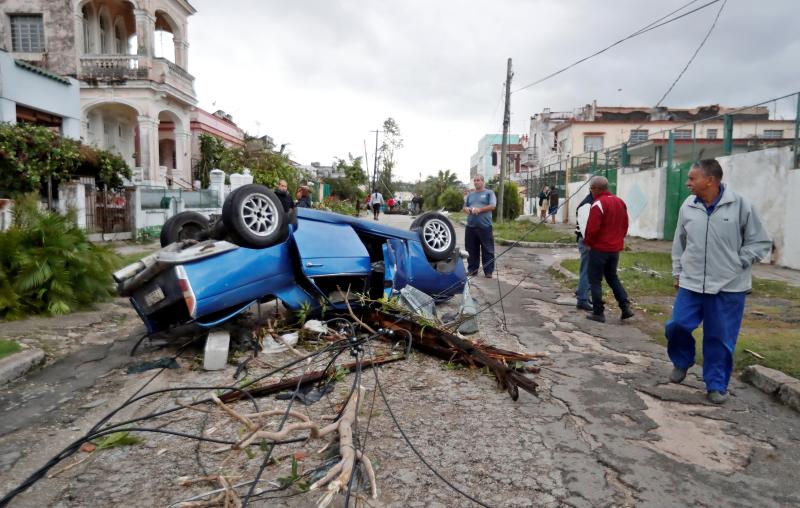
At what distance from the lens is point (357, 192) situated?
139ft

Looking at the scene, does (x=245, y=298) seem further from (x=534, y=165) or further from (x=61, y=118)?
(x=534, y=165)

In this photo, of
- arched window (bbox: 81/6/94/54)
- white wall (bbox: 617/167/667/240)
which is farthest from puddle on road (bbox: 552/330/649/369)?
arched window (bbox: 81/6/94/54)

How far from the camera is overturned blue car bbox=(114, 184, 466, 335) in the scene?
471cm

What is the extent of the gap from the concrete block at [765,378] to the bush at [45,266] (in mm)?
6960

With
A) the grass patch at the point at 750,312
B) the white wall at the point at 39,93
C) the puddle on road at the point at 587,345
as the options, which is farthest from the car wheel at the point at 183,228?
the white wall at the point at 39,93

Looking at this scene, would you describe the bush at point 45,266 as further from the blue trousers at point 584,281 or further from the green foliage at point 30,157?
the blue trousers at point 584,281

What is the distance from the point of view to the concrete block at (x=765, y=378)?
4.04 metres

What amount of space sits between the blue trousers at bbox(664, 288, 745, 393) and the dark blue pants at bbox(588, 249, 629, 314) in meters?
2.21

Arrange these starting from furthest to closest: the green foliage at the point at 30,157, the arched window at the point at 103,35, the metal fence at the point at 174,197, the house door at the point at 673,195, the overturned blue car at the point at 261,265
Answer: the arched window at the point at 103,35, the house door at the point at 673,195, the metal fence at the point at 174,197, the green foliage at the point at 30,157, the overturned blue car at the point at 261,265

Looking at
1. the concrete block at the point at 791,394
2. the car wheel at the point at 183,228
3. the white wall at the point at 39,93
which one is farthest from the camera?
the white wall at the point at 39,93

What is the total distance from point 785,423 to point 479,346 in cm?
213

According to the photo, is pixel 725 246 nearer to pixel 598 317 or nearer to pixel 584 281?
pixel 598 317

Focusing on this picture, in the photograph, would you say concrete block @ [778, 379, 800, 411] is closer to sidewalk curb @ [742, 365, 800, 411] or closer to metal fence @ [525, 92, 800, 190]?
sidewalk curb @ [742, 365, 800, 411]

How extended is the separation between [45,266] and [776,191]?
1250 centimetres
